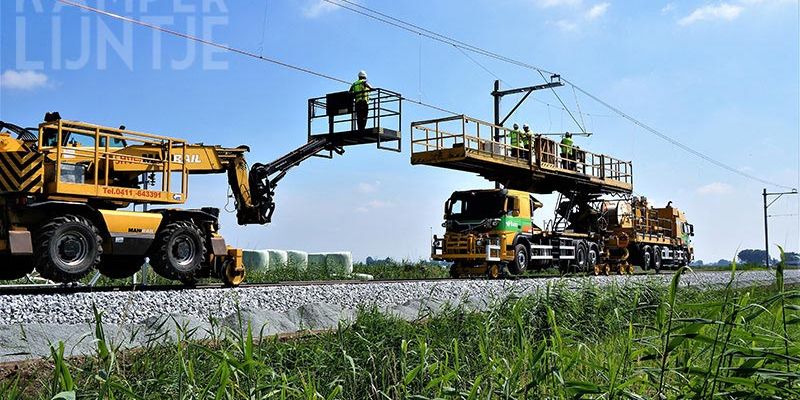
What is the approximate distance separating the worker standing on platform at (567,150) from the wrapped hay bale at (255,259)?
11.4m

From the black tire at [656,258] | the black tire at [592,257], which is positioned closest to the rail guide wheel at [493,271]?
the black tire at [592,257]

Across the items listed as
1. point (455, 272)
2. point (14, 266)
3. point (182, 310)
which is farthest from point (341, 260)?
point (182, 310)

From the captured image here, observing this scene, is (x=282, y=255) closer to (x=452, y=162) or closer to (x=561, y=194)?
(x=452, y=162)

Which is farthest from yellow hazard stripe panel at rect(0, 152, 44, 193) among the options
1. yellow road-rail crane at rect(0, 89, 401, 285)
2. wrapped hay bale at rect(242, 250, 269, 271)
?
wrapped hay bale at rect(242, 250, 269, 271)

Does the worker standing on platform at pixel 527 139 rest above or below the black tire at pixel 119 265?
Answer: above

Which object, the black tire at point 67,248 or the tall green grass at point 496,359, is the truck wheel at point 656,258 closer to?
the tall green grass at point 496,359

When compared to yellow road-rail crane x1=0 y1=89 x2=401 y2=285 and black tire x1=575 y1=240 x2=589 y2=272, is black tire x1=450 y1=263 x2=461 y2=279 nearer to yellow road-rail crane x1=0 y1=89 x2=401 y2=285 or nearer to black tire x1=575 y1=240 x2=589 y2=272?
black tire x1=575 y1=240 x2=589 y2=272

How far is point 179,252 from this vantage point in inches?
540

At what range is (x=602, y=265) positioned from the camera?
26531mm

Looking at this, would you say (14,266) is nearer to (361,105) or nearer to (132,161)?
(132,161)

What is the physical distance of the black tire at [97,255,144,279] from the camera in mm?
13789

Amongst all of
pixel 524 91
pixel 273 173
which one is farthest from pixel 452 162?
pixel 524 91

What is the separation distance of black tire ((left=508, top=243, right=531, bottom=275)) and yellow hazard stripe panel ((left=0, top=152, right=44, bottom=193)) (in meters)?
13.1

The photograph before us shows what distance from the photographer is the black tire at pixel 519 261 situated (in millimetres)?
20734
